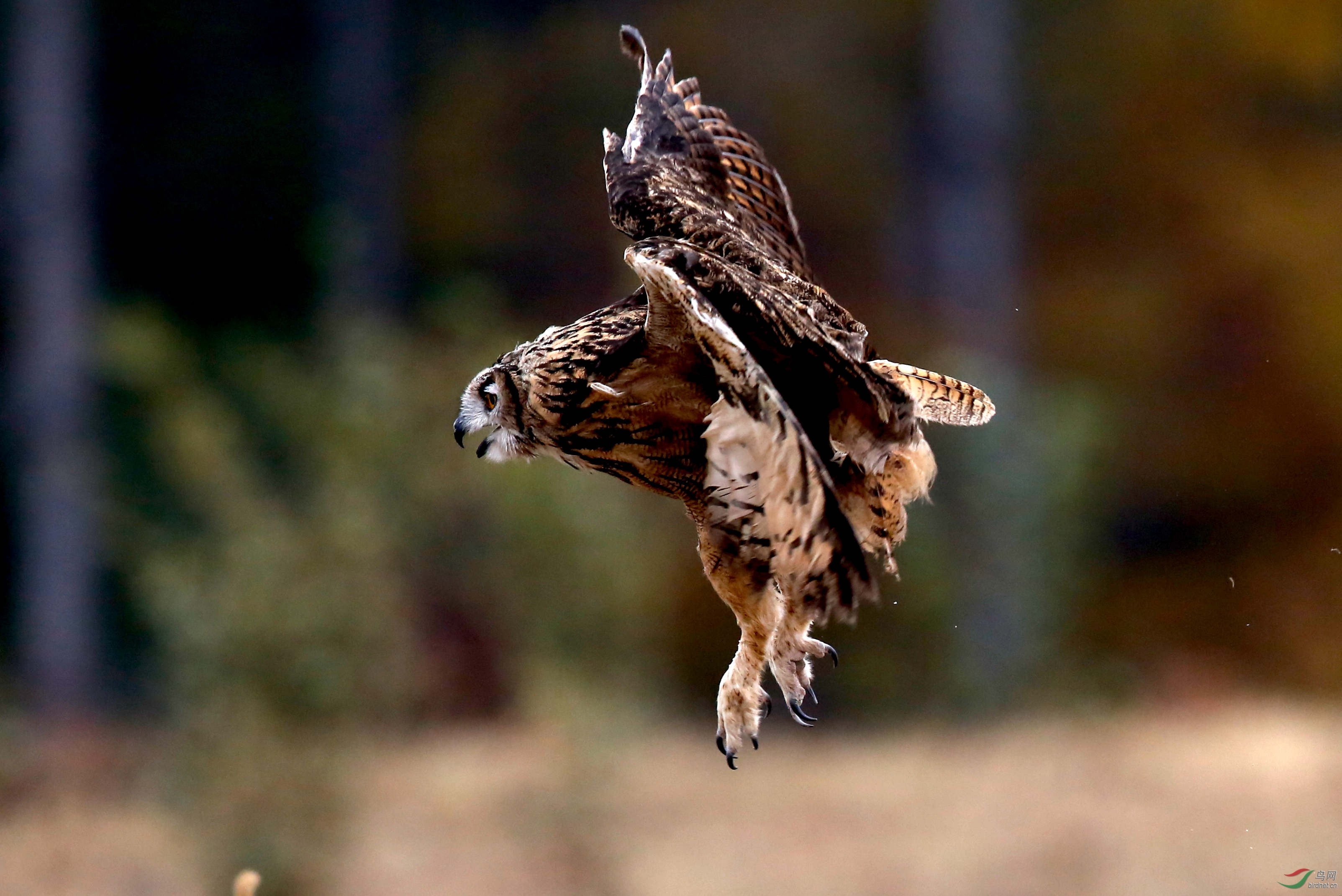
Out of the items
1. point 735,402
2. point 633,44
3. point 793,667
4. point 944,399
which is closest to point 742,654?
point 793,667

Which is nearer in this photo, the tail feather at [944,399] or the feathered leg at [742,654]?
the feathered leg at [742,654]

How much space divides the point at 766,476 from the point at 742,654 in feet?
2.27

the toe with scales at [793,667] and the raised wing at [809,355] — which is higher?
the raised wing at [809,355]

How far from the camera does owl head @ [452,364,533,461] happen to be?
2914mm

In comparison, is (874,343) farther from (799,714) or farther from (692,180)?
(799,714)

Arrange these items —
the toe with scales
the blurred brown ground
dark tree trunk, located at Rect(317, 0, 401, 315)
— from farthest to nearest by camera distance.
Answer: dark tree trunk, located at Rect(317, 0, 401, 315), the blurred brown ground, the toe with scales

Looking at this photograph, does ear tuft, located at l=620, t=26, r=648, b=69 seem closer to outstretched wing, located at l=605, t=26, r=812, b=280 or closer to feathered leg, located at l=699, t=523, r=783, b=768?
outstretched wing, located at l=605, t=26, r=812, b=280

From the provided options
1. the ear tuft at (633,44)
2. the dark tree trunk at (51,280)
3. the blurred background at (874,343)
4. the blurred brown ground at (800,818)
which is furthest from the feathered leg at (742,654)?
the dark tree trunk at (51,280)

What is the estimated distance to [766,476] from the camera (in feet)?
7.29

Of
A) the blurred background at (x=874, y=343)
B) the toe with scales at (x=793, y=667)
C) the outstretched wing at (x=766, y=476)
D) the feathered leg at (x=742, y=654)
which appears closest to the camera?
the outstretched wing at (x=766, y=476)

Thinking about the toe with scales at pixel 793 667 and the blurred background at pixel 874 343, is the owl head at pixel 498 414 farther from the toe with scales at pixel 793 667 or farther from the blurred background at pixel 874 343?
the blurred background at pixel 874 343

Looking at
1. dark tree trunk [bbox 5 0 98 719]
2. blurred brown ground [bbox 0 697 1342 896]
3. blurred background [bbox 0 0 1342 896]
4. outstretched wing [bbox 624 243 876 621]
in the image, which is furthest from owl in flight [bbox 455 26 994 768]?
dark tree trunk [bbox 5 0 98 719]

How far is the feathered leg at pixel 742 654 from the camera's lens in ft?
8.82

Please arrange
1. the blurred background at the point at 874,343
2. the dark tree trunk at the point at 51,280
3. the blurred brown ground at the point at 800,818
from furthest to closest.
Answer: the dark tree trunk at the point at 51,280 < the blurred background at the point at 874,343 < the blurred brown ground at the point at 800,818
